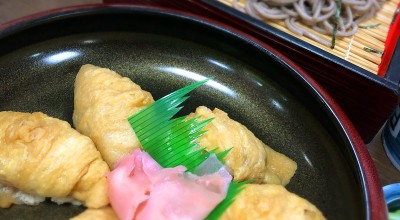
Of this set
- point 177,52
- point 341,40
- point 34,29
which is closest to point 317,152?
point 177,52

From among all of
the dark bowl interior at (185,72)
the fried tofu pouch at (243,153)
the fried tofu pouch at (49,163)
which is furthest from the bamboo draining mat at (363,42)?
the fried tofu pouch at (49,163)

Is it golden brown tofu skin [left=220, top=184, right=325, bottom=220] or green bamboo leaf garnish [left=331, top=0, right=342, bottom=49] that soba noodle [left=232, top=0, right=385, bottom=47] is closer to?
green bamboo leaf garnish [left=331, top=0, right=342, bottom=49]

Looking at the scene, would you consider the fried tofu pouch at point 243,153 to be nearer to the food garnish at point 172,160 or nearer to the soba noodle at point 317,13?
the food garnish at point 172,160

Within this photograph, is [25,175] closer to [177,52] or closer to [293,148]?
[177,52]


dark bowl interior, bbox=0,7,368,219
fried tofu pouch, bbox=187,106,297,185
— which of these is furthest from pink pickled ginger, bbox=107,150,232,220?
dark bowl interior, bbox=0,7,368,219

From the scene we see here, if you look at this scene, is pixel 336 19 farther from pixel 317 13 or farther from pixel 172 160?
pixel 172 160

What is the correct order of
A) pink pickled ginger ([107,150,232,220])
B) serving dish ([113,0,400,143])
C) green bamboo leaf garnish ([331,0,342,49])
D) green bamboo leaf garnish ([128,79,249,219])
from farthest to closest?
green bamboo leaf garnish ([331,0,342,49])
serving dish ([113,0,400,143])
green bamboo leaf garnish ([128,79,249,219])
pink pickled ginger ([107,150,232,220])

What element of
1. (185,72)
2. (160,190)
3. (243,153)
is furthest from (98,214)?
(185,72)
